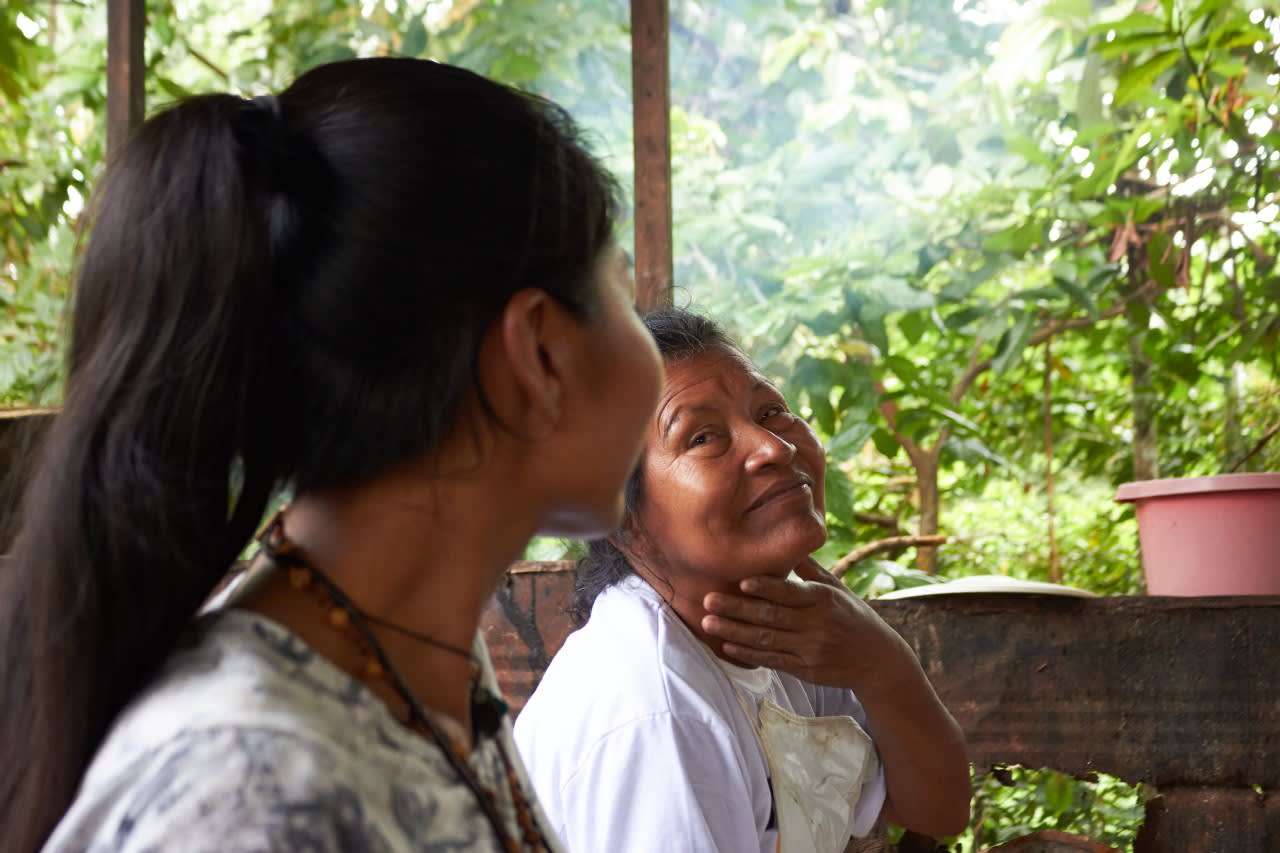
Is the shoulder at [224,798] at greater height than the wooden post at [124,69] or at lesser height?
lesser

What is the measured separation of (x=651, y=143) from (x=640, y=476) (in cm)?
98

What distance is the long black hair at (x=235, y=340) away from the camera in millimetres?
733

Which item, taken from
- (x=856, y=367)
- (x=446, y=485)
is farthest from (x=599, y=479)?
(x=856, y=367)

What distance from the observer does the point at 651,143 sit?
2.52m

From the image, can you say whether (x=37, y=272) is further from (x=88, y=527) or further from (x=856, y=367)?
(x=88, y=527)

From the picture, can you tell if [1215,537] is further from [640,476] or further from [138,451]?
[138,451]

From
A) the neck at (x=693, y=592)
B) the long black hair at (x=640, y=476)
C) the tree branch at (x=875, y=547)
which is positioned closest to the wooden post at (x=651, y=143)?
the long black hair at (x=640, y=476)

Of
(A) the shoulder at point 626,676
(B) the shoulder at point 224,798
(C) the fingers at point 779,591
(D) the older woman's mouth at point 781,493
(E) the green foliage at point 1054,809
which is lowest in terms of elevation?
(E) the green foliage at point 1054,809

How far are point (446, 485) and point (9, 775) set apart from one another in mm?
316

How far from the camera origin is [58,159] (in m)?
4.12

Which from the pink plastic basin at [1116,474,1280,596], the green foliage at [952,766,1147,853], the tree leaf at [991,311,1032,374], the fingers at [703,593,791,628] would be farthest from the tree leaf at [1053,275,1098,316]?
the fingers at [703,593,791,628]

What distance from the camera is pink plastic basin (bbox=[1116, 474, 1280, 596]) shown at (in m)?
2.26

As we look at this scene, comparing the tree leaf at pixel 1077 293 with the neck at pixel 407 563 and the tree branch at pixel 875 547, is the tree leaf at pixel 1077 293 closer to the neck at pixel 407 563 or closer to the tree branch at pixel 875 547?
the tree branch at pixel 875 547

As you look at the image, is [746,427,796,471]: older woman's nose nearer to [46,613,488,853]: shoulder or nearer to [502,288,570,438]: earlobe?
[502,288,570,438]: earlobe
